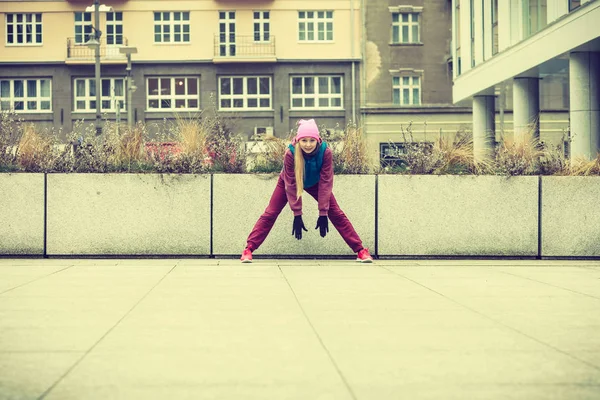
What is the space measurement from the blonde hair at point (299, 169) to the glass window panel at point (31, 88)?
114 feet

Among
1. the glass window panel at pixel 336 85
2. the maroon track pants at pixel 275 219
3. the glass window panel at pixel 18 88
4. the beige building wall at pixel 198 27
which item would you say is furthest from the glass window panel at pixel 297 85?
the maroon track pants at pixel 275 219

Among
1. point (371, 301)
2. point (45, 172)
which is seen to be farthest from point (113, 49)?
point (371, 301)

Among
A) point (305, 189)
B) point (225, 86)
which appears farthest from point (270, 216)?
point (225, 86)

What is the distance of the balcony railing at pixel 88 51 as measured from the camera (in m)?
39.8

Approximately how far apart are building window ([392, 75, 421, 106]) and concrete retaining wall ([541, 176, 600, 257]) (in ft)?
102

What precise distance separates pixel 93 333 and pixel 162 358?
2.75 feet

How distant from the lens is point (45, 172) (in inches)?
385

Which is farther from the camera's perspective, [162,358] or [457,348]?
[457,348]

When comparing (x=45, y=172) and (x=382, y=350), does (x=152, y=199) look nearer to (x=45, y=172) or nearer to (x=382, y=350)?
(x=45, y=172)

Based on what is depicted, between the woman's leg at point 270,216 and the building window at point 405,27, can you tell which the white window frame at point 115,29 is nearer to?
the building window at point 405,27

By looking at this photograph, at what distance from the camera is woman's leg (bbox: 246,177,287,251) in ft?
29.3

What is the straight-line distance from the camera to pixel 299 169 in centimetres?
862

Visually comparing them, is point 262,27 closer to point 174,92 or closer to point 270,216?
point 174,92

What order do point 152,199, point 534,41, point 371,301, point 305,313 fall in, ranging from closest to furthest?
point 305,313
point 371,301
point 152,199
point 534,41
